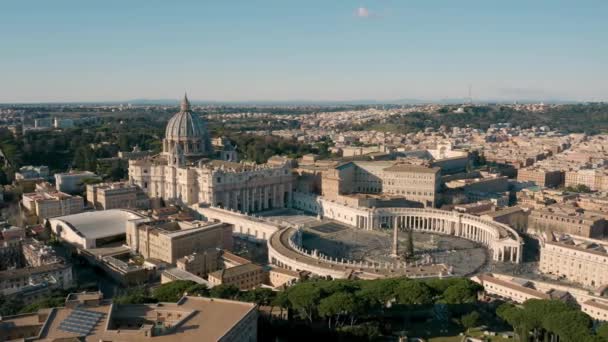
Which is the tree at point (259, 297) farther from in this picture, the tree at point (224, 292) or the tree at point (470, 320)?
the tree at point (470, 320)

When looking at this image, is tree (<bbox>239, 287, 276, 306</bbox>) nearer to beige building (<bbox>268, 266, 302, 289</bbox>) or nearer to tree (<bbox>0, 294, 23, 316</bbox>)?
beige building (<bbox>268, 266, 302, 289</bbox>)

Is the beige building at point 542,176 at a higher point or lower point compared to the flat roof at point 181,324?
lower

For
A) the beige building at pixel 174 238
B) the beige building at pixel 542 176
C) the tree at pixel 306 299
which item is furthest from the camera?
the beige building at pixel 542 176

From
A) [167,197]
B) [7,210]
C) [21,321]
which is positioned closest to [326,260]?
[21,321]

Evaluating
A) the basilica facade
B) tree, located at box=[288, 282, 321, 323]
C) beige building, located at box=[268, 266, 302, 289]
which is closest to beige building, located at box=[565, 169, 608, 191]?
the basilica facade

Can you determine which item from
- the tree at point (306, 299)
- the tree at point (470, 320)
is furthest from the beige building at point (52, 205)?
the tree at point (470, 320)

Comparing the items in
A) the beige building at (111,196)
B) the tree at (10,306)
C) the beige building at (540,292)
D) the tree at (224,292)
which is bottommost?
the beige building at (540,292)
